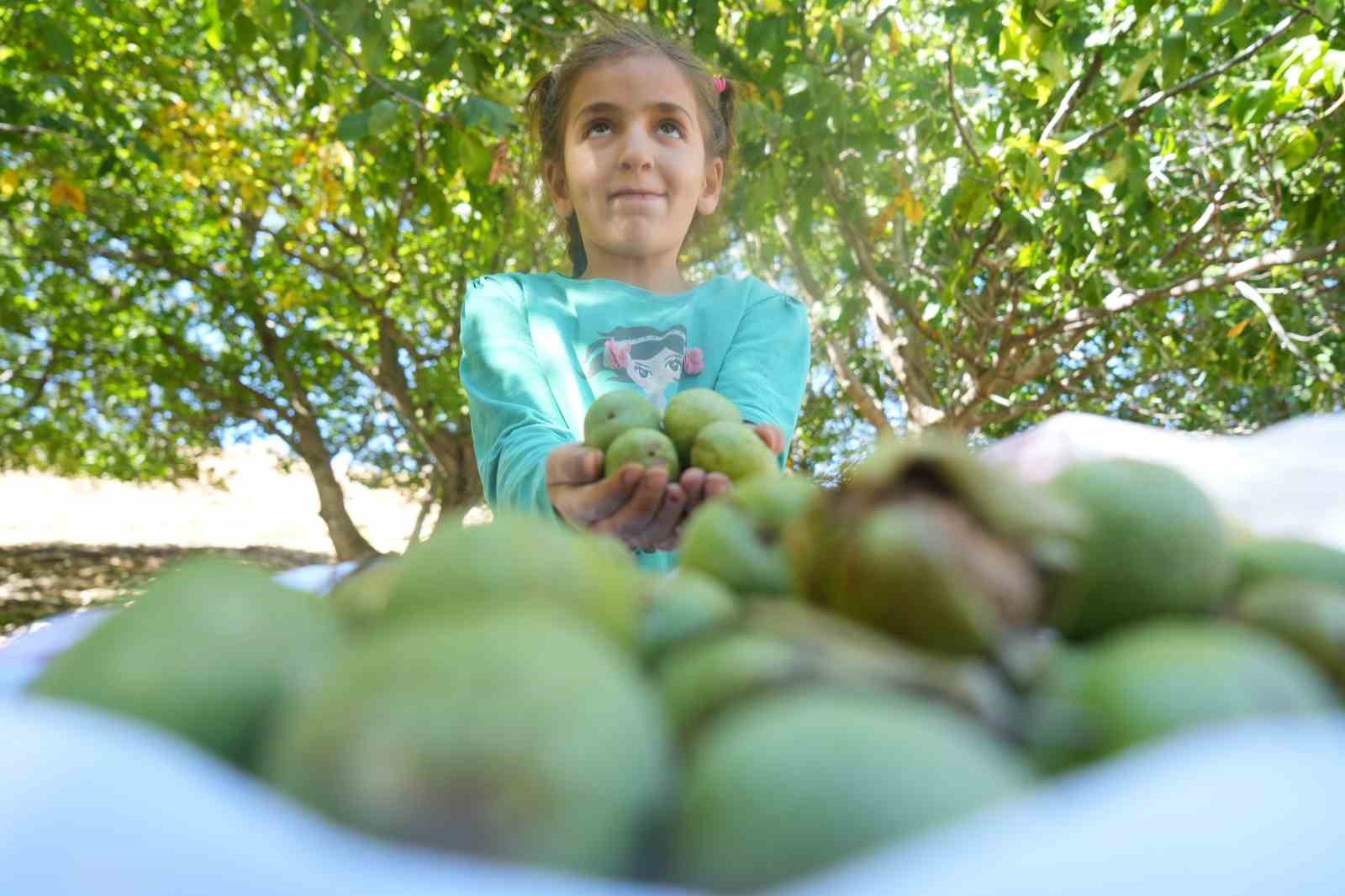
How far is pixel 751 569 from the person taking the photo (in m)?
1.01

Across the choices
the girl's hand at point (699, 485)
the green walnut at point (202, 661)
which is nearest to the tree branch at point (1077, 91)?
the girl's hand at point (699, 485)

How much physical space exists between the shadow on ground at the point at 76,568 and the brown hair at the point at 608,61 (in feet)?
24.2

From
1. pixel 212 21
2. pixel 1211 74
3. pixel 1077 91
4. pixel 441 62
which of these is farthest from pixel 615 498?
pixel 1077 91

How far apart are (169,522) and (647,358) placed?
17.2 m

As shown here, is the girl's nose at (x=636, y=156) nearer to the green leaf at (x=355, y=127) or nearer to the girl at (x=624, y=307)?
the girl at (x=624, y=307)

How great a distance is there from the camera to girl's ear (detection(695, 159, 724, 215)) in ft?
15.4

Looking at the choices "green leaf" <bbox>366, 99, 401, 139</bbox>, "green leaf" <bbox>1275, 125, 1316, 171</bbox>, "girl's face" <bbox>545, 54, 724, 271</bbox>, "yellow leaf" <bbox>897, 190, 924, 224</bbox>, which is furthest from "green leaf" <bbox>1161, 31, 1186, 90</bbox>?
"green leaf" <bbox>366, 99, 401, 139</bbox>

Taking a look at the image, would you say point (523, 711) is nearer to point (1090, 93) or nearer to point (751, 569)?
point (751, 569)

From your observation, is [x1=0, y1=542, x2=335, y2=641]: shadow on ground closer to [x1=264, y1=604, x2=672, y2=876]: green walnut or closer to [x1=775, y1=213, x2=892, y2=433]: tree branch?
[x1=775, y1=213, x2=892, y2=433]: tree branch

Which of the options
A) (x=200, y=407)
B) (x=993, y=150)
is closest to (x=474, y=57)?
(x=993, y=150)

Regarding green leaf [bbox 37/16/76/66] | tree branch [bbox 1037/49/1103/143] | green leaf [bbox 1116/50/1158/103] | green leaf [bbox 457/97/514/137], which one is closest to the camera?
green leaf [bbox 457/97/514/137]

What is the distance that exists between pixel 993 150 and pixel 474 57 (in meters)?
3.26

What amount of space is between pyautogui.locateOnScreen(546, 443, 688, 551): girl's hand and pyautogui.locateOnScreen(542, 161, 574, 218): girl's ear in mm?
2461

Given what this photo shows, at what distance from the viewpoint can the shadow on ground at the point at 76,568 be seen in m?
11.1
